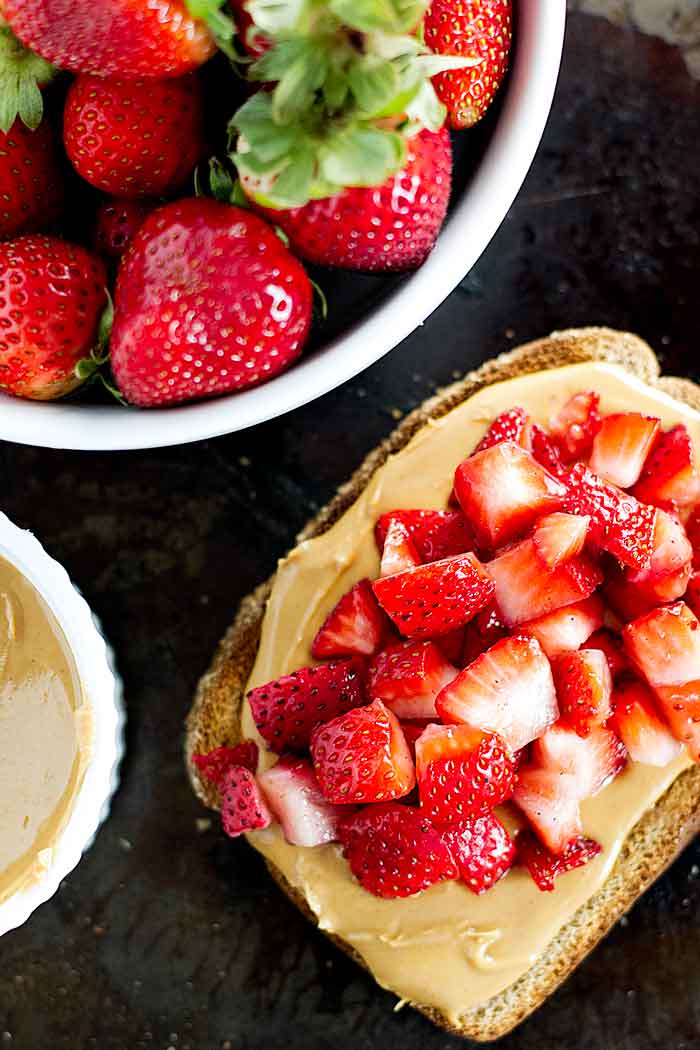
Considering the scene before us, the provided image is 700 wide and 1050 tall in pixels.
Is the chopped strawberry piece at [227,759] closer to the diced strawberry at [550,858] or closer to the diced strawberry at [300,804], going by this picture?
the diced strawberry at [300,804]

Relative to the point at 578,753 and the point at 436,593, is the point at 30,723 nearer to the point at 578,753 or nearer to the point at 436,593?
the point at 436,593

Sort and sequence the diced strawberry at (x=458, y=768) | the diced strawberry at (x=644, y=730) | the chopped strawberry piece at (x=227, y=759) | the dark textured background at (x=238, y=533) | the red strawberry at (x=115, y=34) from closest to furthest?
the red strawberry at (x=115, y=34) < the diced strawberry at (x=458, y=768) < the diced strawberry at (x=644, y=730) < the chopped strawberry piece at (x=227, y=759) < the dark textured background at (x=238, y=533)

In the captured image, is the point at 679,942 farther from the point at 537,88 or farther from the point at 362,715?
the point at 537,88

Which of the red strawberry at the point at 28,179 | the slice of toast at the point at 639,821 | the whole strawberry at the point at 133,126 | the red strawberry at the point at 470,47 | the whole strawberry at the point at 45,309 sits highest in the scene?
the red strawberry at the point at 470,47

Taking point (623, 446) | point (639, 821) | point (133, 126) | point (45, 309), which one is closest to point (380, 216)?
point (133, 126)

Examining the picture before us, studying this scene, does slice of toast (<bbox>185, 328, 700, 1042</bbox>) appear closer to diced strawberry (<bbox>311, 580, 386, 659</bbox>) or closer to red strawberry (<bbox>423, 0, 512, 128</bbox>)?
diced strawberry (<bbox>311, 580, 386, 659</bbox>)

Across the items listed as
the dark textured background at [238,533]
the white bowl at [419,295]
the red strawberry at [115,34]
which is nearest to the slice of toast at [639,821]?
the dark textured background at [238,533]
